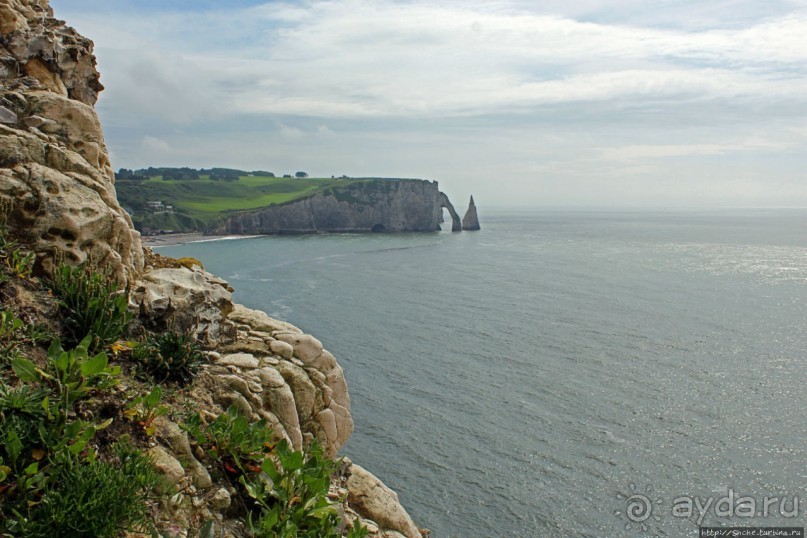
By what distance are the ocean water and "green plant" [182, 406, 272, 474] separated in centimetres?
1449

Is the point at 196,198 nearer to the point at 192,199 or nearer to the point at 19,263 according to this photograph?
the point at 192,199

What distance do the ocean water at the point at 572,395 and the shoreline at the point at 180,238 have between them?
206ft

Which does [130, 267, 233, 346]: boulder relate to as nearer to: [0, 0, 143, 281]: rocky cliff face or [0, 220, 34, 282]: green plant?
[0, 0, 143, 281]: rocky cliff face

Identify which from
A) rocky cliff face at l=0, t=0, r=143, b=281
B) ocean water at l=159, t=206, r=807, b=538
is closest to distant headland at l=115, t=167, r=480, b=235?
ocean water at l=159, t=206, r=807, b=538

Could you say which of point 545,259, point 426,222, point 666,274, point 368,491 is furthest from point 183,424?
point 426,222

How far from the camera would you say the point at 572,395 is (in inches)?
1272

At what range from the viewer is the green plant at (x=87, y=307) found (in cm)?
880

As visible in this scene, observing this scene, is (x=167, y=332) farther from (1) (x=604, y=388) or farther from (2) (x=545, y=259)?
(2) (x=545, y=259)

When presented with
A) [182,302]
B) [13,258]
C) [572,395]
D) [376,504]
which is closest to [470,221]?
[572,395]

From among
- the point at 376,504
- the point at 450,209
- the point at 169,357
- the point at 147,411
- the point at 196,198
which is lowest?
the point at 376,504

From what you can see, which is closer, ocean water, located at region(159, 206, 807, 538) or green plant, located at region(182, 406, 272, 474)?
green plant, located at region(182, 406, 272, 474)

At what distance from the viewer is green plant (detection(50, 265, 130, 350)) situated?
28.9 ft

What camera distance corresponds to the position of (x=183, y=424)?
850cm

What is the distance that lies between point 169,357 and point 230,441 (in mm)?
1896
